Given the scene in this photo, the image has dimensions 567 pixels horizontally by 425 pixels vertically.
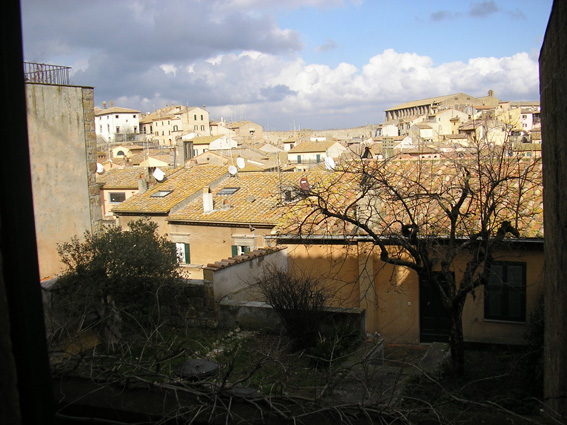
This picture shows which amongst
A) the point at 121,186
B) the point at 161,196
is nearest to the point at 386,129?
the point at 121,186

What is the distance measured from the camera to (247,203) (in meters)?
20.2

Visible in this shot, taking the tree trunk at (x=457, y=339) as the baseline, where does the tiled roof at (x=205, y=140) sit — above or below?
above

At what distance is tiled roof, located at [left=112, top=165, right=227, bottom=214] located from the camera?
854 inches

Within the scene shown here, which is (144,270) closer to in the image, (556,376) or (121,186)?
(556,376)

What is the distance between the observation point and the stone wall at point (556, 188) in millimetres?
4551

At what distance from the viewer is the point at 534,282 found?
12.3m

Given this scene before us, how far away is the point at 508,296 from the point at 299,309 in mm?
5739

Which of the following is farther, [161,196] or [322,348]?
[161,196]

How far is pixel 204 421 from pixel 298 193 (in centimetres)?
703

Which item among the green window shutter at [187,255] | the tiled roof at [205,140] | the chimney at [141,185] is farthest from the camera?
the tiled roof at [205,140]

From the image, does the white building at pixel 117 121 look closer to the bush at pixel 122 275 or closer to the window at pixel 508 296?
the bush at pixel 122 275

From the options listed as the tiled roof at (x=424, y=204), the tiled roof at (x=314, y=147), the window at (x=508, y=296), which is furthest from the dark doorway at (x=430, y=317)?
the tiled roof at (x=314, y=147)

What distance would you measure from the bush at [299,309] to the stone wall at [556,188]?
15.3 feet

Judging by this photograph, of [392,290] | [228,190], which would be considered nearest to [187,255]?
[228,190]
